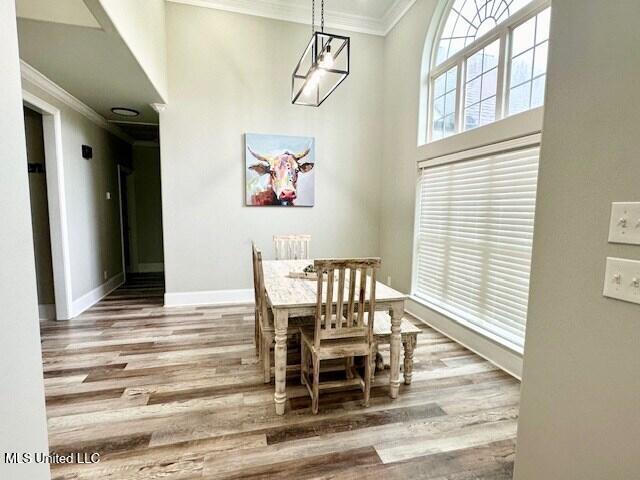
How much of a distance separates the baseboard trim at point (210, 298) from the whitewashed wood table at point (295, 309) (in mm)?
1885

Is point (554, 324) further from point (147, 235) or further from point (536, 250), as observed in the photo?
point (147, 235)

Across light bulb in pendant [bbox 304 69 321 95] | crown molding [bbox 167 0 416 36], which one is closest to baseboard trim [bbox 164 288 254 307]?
light bulb in pendant [bbox 304 69 321 95]

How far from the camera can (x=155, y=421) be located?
1.94m

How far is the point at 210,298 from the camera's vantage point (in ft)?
14.0

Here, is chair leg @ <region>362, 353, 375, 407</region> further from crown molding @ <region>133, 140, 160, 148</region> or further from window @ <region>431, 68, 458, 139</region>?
crown molding @ <region>133, 140, 160, 148</region>

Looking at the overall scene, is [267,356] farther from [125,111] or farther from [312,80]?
[125,111]

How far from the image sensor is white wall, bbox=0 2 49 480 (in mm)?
807

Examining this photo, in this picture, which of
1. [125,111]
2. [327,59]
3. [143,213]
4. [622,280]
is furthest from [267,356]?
[143,213]

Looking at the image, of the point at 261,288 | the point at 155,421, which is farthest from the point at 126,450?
the point at 261,288

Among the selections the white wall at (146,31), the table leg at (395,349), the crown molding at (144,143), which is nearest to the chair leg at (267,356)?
the table leg at (395,349)

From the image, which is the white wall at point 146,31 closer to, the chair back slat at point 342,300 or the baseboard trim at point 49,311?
the chair back slat at point 342,300

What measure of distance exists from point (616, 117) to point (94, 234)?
17.4 feet

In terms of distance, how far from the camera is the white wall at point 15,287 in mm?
807

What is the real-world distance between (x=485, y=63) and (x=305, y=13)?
7.98ft
